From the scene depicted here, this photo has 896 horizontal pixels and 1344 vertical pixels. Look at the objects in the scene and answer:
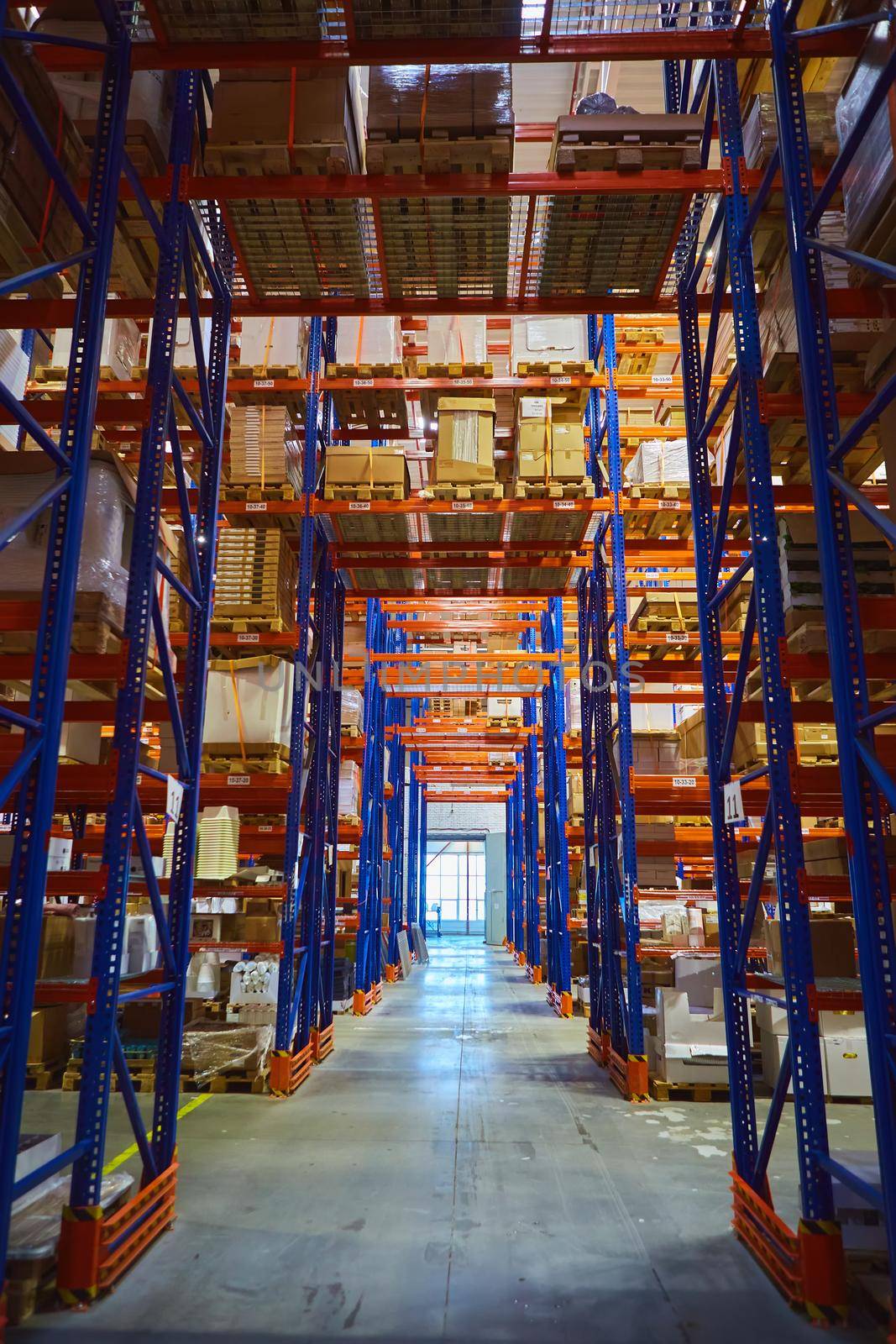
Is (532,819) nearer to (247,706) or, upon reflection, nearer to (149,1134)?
(247,706)

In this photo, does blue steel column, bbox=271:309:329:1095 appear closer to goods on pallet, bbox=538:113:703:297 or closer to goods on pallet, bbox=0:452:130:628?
goods on pallet, bbox=538:113:703:297

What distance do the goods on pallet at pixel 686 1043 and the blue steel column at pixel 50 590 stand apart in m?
6.00

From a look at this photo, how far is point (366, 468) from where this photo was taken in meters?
8.71

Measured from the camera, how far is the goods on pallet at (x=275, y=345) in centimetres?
873

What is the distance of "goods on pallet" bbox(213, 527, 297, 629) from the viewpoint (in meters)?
8.45

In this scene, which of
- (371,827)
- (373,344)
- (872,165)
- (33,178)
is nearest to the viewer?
(872,165)

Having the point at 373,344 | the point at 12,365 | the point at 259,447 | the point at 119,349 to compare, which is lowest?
the point at 12,365

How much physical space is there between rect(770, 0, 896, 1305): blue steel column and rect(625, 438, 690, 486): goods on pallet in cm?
501

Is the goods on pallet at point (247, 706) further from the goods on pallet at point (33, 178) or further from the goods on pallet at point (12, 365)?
the goods on pallet at point (33, 178)

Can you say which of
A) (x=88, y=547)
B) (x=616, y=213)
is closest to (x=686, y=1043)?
(x=88, y=547)

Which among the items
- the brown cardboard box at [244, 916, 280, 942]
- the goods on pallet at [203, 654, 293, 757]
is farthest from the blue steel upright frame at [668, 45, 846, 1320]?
the brown cardboard box at [244, 916, 280, 942]

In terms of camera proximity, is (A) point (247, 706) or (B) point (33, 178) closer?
(B) point (33, 178)

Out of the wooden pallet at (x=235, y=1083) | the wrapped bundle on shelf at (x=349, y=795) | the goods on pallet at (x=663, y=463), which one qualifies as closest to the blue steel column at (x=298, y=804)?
the wooden pallet at (x=235, y=1083)

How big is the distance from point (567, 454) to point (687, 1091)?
6.04 m
